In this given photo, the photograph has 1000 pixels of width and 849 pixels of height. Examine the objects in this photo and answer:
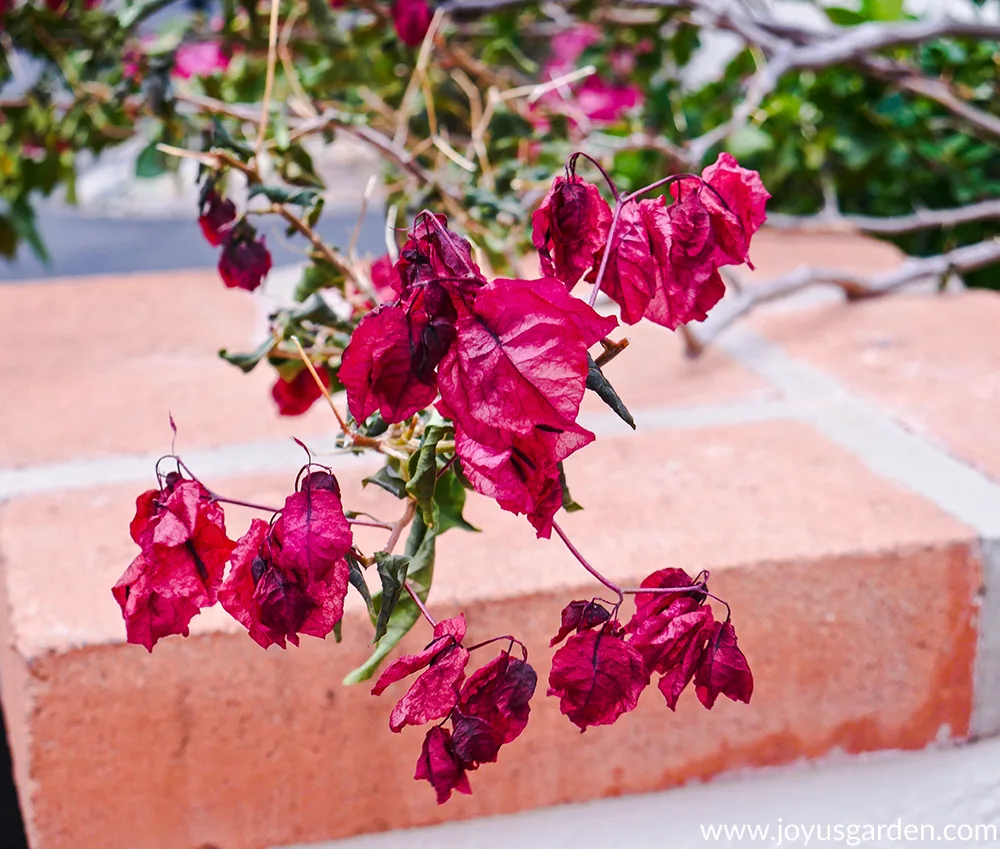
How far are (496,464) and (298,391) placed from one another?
237 millimetres

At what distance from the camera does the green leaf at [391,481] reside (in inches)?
12.3

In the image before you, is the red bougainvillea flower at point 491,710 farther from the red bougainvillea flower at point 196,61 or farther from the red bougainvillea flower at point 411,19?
the red bougainvillea flower at point 196,61

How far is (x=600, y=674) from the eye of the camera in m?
0.28

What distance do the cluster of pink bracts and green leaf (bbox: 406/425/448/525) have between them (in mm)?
24

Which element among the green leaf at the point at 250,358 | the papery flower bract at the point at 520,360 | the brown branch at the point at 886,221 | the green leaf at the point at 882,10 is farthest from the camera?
the green leaf at the point at 882,10

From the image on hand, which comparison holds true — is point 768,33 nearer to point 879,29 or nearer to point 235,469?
point 879,29

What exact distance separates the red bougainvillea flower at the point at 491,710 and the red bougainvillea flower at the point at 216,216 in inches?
9.7

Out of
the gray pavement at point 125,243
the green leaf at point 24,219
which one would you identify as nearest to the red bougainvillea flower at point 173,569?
the green leaf at point 24,219

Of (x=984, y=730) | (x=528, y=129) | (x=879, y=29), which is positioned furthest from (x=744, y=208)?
(x=879, y=29)

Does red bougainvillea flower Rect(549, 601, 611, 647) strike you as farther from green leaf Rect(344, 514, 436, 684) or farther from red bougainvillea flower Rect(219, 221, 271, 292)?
red bougainvillea flower Rect(219, 221, 271, 292)

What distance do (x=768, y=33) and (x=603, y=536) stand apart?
0.67 m

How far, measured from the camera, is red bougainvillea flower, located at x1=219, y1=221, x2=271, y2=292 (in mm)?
438

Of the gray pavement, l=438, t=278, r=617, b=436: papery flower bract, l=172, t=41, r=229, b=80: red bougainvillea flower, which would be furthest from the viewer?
the gray pavement

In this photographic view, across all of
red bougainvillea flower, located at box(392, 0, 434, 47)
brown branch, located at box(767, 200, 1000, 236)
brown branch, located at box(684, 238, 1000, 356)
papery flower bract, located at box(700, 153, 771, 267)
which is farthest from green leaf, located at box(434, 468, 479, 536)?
brown branch, located at box(767, 200, 1000, 236)
